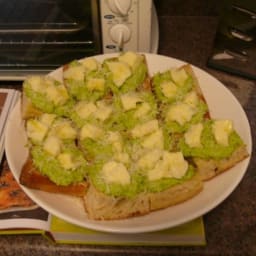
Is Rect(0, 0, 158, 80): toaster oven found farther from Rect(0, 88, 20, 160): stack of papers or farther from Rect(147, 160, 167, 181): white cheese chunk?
Rect(147, 160, 167, 181): white cheese chunk

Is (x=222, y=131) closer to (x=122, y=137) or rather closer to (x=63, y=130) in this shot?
(x=122, y=137)

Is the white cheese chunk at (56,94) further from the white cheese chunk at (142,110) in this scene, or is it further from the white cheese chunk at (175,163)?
the white cheese chunk at (175,163)

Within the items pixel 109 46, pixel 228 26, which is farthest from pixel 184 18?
pixel 109 46

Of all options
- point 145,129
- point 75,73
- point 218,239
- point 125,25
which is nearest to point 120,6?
point 125,25

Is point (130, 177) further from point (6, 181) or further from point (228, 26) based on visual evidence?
point (228, 26)

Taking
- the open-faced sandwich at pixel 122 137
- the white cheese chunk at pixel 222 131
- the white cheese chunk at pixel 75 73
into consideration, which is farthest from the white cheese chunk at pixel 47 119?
the white cheese chunk at pixel 222 131

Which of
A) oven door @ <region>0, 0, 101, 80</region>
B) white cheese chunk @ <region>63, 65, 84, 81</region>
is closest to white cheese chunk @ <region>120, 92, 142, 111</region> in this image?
white cheese chunk @ <region>63, 65, 84, 81</region>
